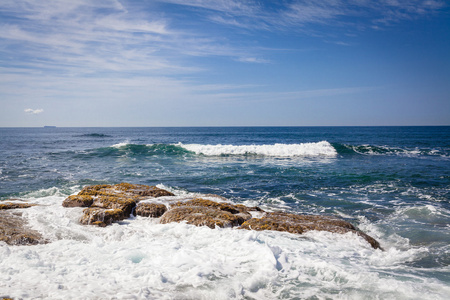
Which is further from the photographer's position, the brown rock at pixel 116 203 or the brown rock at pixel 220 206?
the brown rock at pixel 220 206

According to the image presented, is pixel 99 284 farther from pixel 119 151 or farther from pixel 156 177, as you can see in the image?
pixel 119 151

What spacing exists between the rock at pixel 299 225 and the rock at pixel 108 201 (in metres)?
3.67

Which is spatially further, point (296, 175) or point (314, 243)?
point (296, 175)

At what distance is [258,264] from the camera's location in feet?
17.2

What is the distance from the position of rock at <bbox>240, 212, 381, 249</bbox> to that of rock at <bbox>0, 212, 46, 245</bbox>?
483 cm

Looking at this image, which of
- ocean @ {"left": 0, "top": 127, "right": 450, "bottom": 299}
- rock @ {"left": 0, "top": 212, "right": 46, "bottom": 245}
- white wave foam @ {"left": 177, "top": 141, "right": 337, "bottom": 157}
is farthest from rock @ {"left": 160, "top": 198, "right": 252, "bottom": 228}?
white wave foam @ {"left": 177, "top": 141, "right": 337, "bottom": 157}

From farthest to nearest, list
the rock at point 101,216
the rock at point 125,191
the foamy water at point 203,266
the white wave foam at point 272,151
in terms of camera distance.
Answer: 1. the white wave foam at point 272,151
2. the rock at point 125,191
3. the rock at point 101,216
4. the foamy water at point 203,266

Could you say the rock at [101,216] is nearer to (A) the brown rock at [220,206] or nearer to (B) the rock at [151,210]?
(B) the rock at [151,210]

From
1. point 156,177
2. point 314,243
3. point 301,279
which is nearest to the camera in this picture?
point 301,279

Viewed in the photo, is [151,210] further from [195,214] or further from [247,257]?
[247,257]

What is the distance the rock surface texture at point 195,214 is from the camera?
740cm

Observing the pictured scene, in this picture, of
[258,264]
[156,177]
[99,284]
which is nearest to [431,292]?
[258,264]

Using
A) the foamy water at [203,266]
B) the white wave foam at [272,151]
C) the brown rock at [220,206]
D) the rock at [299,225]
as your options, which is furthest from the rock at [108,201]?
the white wave foam at [272,151]

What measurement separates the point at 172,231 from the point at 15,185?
11.8m
